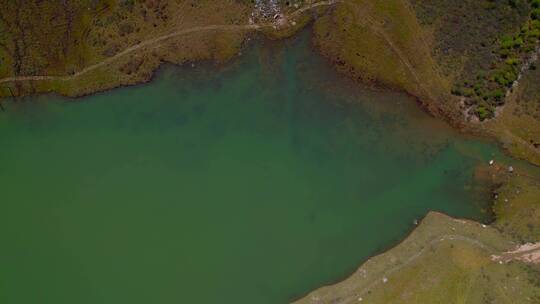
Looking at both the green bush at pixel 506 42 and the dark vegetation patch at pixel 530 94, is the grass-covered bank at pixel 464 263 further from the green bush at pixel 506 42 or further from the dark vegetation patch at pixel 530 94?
the green bush at pixel 506 42

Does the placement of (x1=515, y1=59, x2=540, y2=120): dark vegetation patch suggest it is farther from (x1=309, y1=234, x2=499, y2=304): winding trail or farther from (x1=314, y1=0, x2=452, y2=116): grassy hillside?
(x1=309, y1=234, x2=499, y2=304): winding trail

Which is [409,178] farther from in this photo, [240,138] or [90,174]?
[90,174]

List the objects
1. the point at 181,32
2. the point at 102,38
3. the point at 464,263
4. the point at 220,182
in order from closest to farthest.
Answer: the point at 464,263 < the point at 220,182 < the point at 181,32 < the point at 102,38

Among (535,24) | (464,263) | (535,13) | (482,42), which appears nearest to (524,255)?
(464,263)

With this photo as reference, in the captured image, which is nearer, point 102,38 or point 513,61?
point 513,61

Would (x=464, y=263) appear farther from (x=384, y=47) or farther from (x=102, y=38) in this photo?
(x=102, y=38)

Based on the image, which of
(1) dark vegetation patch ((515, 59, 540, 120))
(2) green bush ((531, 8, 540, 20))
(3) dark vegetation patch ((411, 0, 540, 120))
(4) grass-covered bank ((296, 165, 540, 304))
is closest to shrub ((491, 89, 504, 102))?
(3) dark vegetation patch ((411, 0, 540, 120))

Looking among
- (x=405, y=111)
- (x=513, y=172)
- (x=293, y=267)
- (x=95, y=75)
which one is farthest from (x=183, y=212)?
(x=513, y=172)
